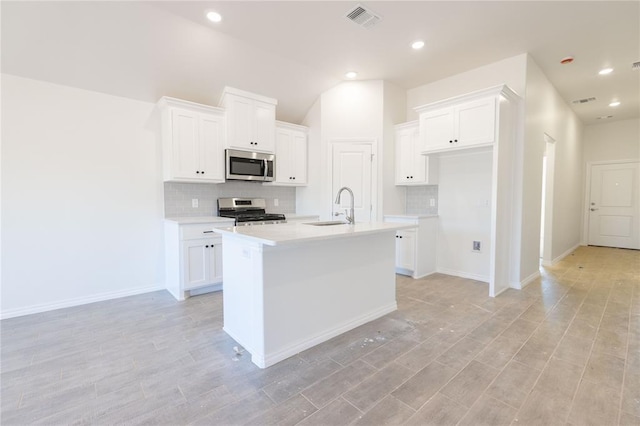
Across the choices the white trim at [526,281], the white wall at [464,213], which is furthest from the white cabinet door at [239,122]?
the white trim at [526,281]

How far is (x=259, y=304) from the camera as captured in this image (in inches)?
84.8

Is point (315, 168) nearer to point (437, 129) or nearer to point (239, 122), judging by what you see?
point (239, 122)

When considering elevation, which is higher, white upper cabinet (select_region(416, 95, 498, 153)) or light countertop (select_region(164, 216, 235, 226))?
white upper cabinet (select_region(416, 95, 498, 153))

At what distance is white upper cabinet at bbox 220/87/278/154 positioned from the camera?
13.3ft

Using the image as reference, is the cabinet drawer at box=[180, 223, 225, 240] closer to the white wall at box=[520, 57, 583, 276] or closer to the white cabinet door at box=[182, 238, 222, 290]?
the white cabinet door at box=[182, 238, 222, 290]

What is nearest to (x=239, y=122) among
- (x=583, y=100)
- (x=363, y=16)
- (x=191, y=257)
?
(x=191, y=257)

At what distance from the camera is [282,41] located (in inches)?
140

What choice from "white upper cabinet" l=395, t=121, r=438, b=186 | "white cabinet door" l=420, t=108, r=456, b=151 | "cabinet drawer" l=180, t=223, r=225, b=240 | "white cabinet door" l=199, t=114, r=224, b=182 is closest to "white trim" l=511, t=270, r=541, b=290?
"white upper cabinet" l=395, t=121, r=438, b=186

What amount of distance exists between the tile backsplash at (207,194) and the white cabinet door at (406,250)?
2.11 meters

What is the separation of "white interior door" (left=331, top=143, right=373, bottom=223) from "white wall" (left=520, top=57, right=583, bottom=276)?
2123 mm

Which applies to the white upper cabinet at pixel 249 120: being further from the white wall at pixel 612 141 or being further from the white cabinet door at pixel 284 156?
the white wall at pixel 612 141

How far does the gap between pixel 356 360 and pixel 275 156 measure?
3309 millimetres

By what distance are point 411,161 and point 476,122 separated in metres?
1.14

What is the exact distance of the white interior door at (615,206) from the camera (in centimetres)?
683
